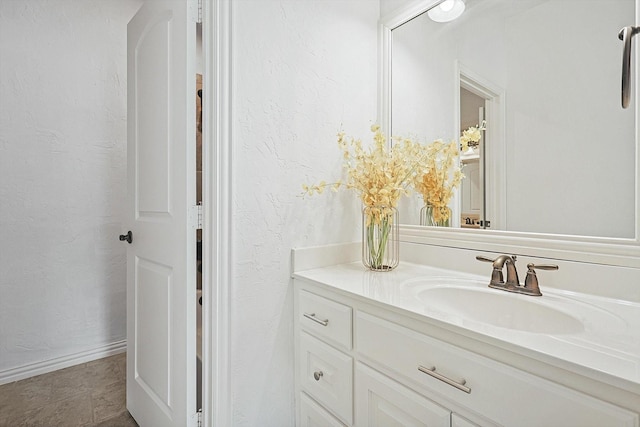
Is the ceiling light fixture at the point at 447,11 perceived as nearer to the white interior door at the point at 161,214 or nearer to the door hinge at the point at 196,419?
the white interior door at the point at 161,214

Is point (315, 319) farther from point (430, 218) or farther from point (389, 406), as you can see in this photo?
point (430, 218)

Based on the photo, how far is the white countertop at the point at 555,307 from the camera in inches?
25.0

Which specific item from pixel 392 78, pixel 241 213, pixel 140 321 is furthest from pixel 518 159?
pixel 140 321

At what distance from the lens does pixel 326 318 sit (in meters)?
1.19

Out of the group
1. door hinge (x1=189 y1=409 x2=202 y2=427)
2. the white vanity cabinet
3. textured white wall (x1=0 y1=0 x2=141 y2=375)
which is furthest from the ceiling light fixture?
textured white wall (x1=0 y1=0 x2=141 y2=375)

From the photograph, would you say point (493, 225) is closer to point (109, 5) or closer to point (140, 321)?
point (140, 321)

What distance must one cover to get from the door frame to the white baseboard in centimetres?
165

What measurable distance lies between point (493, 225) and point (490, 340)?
67 centimetres

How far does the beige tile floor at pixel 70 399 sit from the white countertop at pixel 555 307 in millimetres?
1365

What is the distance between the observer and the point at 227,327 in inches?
47.8

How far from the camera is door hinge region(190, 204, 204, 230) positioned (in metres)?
1.23

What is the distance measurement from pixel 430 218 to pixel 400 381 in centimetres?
77

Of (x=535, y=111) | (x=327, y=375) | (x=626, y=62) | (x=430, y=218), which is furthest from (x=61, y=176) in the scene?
(x=626, y=62)

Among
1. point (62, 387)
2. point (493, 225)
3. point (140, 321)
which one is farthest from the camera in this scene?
point (62, 387)
